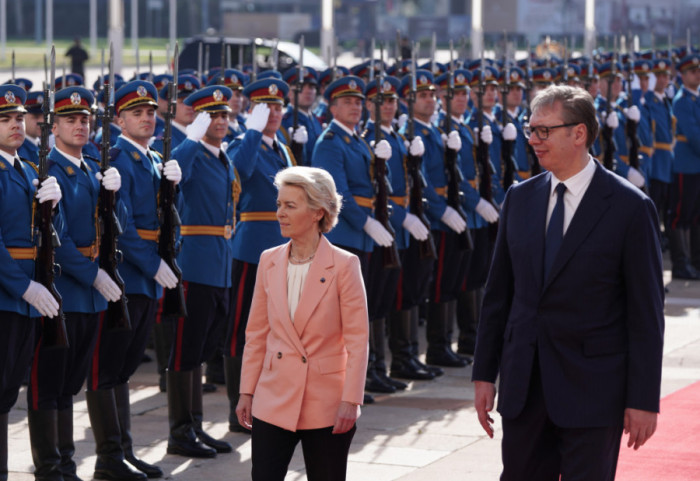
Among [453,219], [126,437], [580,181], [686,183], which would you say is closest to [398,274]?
[453,219]

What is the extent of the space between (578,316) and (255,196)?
3718 mm

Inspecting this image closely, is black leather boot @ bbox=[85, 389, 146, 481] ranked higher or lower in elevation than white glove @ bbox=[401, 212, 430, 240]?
lower

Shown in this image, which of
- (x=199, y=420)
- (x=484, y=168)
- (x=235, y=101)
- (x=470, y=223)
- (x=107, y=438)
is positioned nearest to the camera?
(x=107, y=438)

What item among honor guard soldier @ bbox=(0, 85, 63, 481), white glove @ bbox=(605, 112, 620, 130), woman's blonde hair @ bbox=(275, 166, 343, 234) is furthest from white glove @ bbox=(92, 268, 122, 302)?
white glove @ bbox=(605, 112, 620, 130)

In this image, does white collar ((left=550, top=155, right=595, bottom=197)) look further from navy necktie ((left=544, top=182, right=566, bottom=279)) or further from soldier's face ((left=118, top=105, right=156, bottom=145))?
soldier's face ((left=118, top=105, right=156, bottom=145))

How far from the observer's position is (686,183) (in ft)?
42.6

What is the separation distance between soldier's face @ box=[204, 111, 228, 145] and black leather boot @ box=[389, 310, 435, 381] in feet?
7.24

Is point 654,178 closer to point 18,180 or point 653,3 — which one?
point 18,180

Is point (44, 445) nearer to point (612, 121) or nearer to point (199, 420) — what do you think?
point (199, 420)

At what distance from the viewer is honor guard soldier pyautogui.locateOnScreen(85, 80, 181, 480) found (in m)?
6.23

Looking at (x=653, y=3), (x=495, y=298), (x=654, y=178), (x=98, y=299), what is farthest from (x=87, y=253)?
(x=653, y=3)

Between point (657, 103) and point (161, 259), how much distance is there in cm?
747

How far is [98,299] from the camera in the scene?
20.0 ft

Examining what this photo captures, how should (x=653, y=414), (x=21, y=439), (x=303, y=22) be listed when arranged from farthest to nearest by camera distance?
(x=303, y=22)
(x=21, y=439)
(x=653, y=414)
